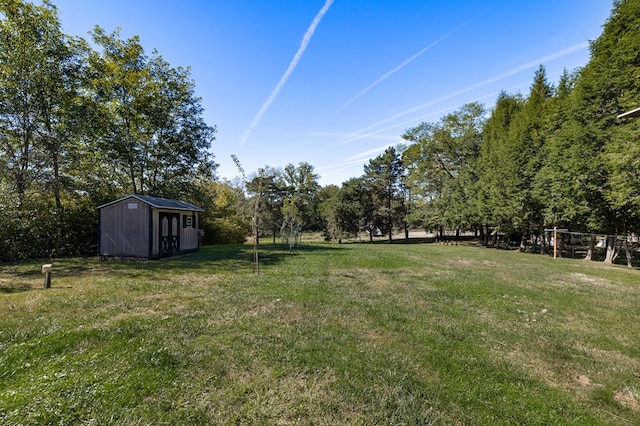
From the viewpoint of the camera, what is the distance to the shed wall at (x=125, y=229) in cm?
1166

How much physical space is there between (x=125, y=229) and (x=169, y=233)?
173 centimetres

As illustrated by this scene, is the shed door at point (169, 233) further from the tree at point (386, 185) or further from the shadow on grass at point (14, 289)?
the tree at point (386, 185)

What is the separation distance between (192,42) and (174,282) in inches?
398

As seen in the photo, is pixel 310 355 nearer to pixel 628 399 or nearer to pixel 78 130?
pixel 628 399

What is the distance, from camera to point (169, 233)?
13.1 meters

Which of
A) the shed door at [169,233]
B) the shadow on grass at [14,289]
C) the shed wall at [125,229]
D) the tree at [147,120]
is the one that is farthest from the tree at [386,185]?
the shadow on grass at [14,289]

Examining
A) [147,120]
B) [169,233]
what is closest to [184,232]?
[169,233]

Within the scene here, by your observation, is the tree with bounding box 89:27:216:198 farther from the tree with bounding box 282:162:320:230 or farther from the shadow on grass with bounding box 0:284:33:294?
the tree with bounding box 282:162:320:230

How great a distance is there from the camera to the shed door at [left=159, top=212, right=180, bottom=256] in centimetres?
1250

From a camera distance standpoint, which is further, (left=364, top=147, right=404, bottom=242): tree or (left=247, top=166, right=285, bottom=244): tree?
(left=364, top=147, right=404, bottom=242): tree

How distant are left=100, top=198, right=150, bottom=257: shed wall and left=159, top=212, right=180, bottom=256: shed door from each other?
0.83 m

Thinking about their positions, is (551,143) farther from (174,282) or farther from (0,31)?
(0,31)

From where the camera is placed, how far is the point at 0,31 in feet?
38.8

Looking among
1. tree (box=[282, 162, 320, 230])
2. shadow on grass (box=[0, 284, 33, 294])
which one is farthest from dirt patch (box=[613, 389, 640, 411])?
tree (box=[282, 162, 320, 230])
